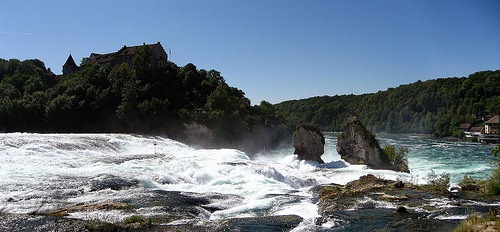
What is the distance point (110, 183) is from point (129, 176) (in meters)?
2.15

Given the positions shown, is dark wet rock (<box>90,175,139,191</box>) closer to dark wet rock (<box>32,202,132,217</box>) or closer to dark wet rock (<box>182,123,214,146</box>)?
dark wet rock (<box>32,202,132,217</box>)

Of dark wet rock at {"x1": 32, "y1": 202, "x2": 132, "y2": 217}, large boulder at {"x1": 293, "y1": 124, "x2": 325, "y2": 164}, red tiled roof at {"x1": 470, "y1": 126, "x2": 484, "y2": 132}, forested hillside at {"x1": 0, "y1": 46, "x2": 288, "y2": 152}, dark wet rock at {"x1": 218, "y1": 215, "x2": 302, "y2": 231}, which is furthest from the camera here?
red tiled roof at {"x1": 470, "y1": 126, "x2": 484, "y2": 132}

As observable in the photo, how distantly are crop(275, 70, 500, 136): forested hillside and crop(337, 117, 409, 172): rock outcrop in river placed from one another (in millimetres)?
69566

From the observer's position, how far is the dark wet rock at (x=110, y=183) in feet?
67.1

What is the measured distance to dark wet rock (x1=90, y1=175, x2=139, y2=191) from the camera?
20.4m

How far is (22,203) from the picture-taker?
16.0 metres

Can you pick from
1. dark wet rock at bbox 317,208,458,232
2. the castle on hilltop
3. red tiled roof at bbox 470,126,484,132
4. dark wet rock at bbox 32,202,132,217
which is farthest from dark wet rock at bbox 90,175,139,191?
red tiled roof at bbox 470,126,484,132

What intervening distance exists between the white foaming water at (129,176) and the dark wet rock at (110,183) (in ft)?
1.02

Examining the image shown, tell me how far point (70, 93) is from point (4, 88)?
16307 millimetres

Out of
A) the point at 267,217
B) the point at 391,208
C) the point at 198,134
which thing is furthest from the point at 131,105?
the point at 391,208

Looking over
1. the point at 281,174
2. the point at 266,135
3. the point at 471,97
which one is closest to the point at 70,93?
the point at 266,135

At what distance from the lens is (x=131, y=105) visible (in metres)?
57.2

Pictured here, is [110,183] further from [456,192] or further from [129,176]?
[456,192]

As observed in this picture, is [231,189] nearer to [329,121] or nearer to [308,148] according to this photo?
[308,148]
